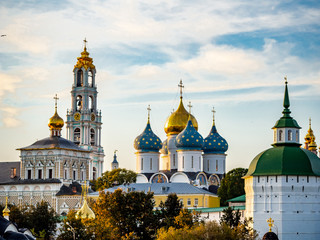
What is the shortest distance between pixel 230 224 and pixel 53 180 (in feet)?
97.9

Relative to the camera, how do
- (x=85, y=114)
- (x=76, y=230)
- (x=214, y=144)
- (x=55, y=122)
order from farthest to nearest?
(x=85, y=114) < (x=55, y=122) < (x=214, y=144) < (x=76, y=230)

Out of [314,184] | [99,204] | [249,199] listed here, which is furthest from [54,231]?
[314,184]

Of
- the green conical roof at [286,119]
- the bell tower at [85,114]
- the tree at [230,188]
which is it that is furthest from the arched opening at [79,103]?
the green conical roof at [286,119]

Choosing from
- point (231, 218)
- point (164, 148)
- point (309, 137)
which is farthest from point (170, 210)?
point (309, 137)

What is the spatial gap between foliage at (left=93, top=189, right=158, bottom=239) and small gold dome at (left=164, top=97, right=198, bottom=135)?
2680 centimetres

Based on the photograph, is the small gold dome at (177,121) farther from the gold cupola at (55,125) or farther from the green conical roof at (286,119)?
the green conical roof at (286,119)

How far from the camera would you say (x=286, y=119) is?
176 ft

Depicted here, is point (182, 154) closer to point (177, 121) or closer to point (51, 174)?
point (177, 121)

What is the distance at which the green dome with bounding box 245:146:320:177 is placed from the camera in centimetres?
5022

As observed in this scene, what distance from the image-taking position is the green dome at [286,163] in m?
50.2

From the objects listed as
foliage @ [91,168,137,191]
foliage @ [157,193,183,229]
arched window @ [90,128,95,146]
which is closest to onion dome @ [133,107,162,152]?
foliage @ [91,168,137,191]

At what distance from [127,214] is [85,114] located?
45377mm

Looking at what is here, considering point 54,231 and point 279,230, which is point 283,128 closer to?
point 279,230

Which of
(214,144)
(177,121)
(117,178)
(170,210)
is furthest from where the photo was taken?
(117,178)
